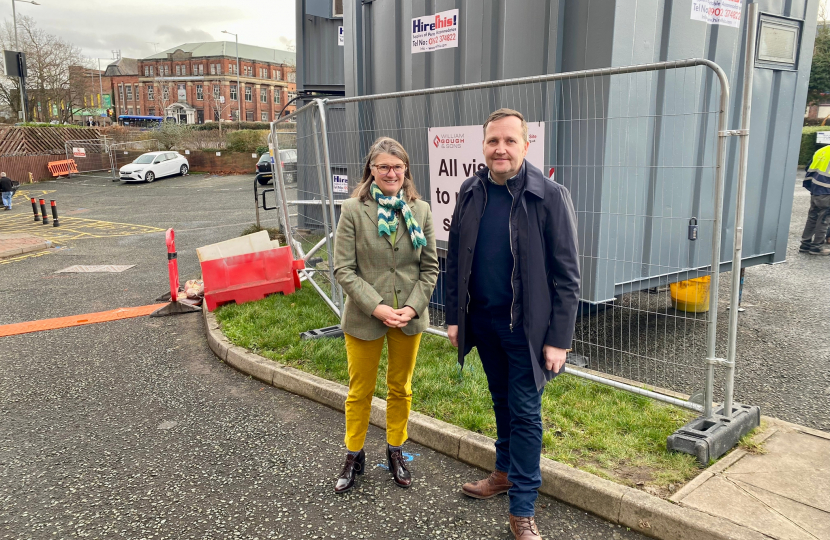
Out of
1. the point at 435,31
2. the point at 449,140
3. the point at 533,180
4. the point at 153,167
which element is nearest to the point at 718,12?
the point at 449,140

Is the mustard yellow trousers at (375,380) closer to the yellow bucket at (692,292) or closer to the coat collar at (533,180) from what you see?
the coat collar at (533,180)

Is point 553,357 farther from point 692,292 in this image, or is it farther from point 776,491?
point 692,292

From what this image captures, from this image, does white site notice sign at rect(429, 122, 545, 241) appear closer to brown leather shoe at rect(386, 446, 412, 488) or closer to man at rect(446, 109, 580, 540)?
man at rect(446, 109, 580, 540)

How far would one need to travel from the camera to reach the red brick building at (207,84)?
3684 inches

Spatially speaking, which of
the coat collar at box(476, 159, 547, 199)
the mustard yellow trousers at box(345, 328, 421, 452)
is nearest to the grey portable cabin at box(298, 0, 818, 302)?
the coat collar at box(476, 159, 547, 199)

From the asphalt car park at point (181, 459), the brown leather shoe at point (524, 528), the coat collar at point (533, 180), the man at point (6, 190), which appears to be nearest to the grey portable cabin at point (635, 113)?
the coat collar at point (533, 180)

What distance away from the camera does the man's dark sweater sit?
2.84 m

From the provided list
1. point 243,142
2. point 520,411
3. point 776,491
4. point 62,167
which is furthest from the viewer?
point 243,142

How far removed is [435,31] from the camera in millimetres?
6258

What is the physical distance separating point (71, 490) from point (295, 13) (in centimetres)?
1096

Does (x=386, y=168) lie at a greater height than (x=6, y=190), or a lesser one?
greater

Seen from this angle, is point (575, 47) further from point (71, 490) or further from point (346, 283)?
point (71, 490)

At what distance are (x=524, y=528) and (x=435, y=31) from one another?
16.5 ft

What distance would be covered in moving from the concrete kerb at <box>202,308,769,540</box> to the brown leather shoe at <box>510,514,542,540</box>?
1.39 feet
